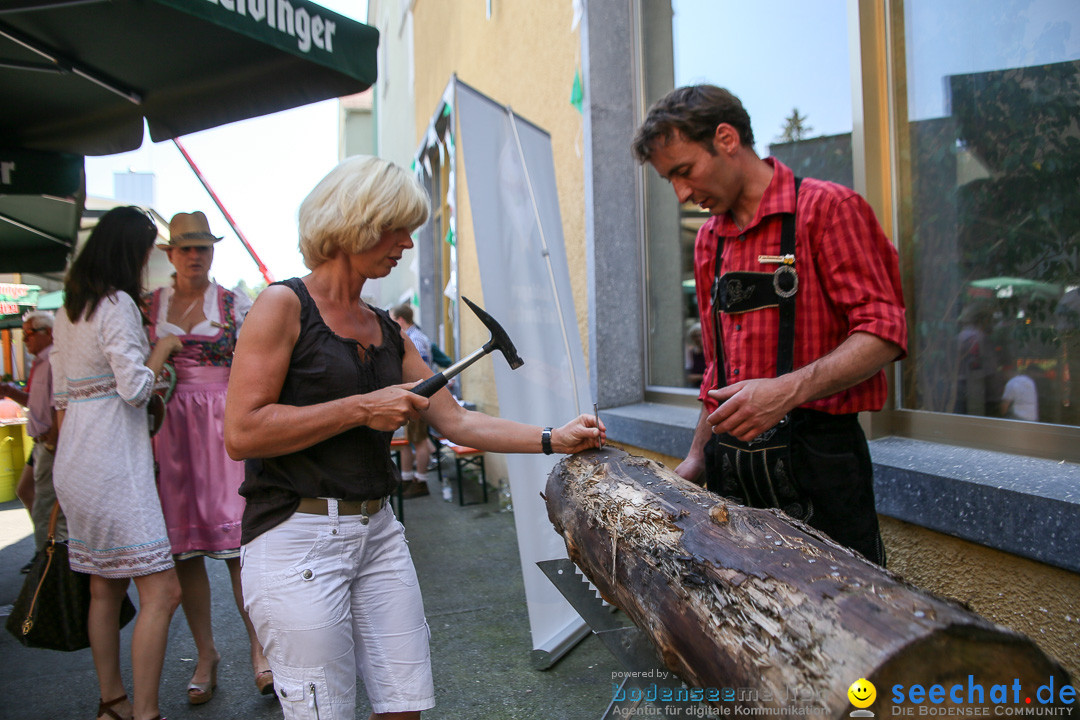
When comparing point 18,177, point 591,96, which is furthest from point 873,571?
point 18,177

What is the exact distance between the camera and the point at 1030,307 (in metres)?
2.22

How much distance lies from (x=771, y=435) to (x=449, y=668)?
6.60 ft

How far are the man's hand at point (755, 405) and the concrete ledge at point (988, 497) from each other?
2.34ft

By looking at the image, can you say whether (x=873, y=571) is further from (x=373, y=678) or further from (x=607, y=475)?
(x=373, y=678)

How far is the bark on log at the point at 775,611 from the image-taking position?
968 mm

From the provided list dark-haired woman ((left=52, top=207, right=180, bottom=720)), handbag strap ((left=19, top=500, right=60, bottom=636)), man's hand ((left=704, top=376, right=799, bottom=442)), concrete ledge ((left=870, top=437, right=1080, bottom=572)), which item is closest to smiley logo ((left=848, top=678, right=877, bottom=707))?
man's hand ((left=704, top=376, right=799, bottom=442))

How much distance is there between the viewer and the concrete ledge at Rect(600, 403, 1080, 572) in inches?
66.7

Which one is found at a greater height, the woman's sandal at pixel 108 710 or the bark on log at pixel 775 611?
the bark on log at pixel 775 611

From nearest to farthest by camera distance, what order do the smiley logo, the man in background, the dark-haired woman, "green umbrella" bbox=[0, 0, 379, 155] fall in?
the smiley logo, the dark-haired woman, "green umbrella" bbox=[0, 0, 379, 155], the man in background

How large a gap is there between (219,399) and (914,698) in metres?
2.68

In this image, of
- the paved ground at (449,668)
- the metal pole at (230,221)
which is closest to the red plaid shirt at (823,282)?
the paved ground at (449,668)

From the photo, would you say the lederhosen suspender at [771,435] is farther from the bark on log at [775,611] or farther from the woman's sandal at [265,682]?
the woman's sandal at [265,682]

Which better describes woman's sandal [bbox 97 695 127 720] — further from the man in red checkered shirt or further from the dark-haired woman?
the man in red checkered shirt

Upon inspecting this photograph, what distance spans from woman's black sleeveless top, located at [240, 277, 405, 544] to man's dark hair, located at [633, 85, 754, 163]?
103 centimetres
